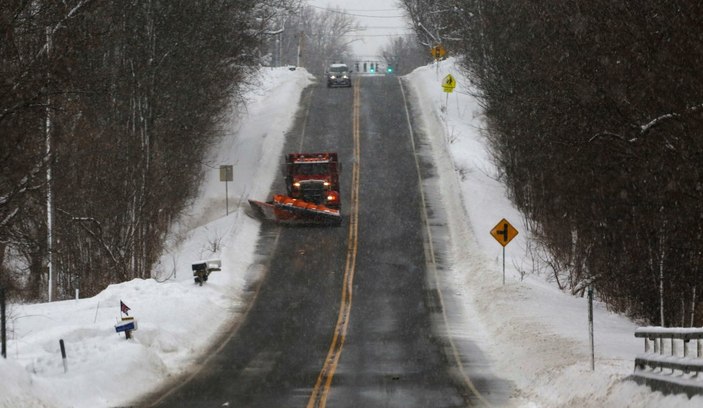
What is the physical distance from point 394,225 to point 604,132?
70.1 feet

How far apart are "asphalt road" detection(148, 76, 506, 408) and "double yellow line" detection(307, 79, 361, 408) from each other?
0.04 metres

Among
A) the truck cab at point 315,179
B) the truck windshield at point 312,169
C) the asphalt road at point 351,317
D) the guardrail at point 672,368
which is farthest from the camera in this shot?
the truck windshield at point 312,169

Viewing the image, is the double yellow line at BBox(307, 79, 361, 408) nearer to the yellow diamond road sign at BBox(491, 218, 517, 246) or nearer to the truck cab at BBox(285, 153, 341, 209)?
the truck cab at BBox(285, 153, 341, 209)

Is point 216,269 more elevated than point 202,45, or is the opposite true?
point 202,45

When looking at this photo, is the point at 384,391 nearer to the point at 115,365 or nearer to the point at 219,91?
the point at 115,365

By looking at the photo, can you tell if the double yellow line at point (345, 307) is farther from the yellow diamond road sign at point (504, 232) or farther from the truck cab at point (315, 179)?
the yellow diamond road sign at point (504, 232)

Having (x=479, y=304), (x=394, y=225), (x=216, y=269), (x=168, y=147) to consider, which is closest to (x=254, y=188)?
(x=168, y=147)

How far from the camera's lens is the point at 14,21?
1789cm

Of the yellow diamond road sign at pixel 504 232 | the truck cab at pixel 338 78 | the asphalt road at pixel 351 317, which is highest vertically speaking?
the truck cab at pixel 338 78

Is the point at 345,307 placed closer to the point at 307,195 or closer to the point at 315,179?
the point at 307,195

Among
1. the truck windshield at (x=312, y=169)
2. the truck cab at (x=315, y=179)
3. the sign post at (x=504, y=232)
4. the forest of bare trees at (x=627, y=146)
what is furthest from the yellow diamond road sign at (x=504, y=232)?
the truck windshield at (x=312, y=169)

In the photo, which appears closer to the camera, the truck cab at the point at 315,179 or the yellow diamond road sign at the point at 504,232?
the yellow diamond road sign at the point at 504,232

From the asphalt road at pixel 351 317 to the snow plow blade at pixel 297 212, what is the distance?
18.4 inches

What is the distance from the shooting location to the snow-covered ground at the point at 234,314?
16922 mm
